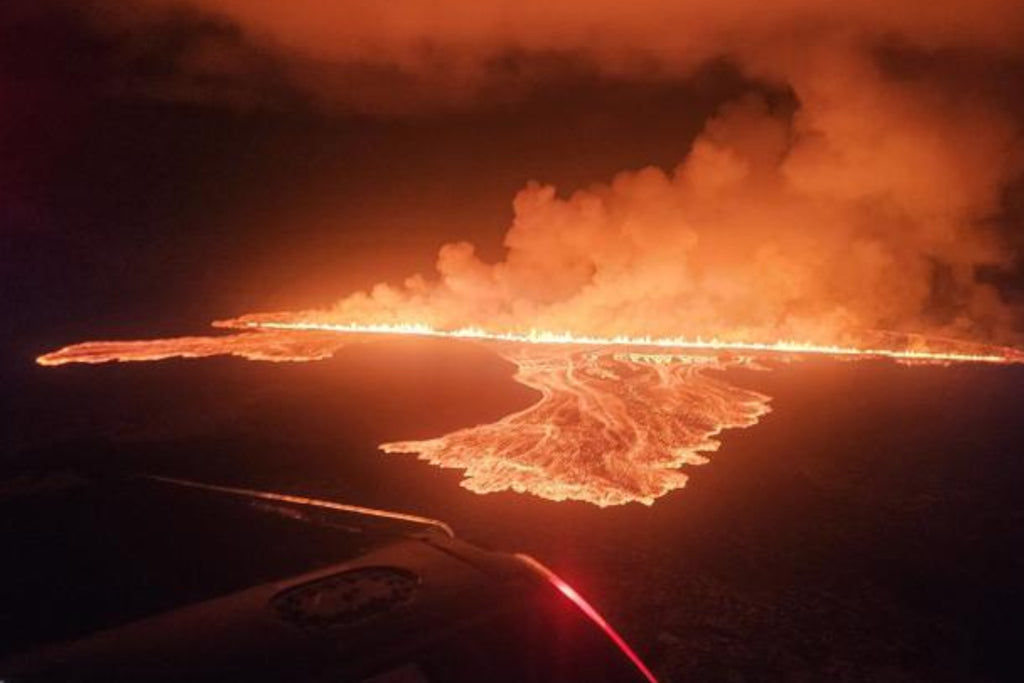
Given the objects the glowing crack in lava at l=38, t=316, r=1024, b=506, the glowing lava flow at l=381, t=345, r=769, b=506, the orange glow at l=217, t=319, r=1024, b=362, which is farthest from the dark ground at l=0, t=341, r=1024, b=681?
the orange glow at l=217, t=319, r=1024, b=362

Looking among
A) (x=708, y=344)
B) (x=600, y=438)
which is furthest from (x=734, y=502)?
(x=708, y=344)

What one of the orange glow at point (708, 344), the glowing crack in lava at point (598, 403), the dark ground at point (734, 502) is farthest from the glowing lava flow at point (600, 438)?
the orange glow at point (708, 344)

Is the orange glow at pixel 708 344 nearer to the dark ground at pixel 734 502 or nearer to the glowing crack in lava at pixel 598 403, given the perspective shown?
the glowing crack in lava at pixel 598 403

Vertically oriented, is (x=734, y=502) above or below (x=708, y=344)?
below

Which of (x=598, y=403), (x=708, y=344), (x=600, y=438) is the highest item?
(x=708, y=344)

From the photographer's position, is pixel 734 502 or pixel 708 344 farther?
pixel 708 344

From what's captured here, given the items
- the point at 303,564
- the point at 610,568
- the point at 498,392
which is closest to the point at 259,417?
the point at 498,392

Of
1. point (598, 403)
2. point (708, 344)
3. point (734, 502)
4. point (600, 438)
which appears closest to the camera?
point (734, 502)

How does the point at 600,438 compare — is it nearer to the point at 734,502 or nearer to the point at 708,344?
the point at 734,502

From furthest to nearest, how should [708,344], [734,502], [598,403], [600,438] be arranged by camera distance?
[708,344]
[598,403]
[600,438]
[734,502]
